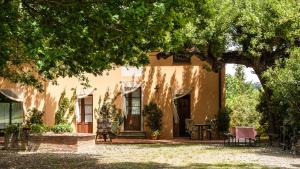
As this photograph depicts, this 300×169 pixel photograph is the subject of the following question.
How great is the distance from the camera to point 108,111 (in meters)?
28.0

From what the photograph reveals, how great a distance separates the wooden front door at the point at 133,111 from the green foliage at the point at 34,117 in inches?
184

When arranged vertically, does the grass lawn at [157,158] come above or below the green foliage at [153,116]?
below

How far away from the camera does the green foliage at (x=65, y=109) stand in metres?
26.9

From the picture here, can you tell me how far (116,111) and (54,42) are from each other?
53.0ft

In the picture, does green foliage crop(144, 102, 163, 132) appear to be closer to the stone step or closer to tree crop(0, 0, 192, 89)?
the stone step

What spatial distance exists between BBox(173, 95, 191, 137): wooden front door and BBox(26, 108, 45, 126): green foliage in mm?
7398

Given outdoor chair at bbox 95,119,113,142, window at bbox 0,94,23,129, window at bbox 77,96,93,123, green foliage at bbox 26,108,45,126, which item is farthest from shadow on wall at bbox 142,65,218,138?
window at bbox 0,94,23,129

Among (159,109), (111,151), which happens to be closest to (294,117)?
(111,151)

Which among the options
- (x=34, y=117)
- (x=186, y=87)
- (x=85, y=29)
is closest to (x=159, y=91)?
(x=186, y=87)

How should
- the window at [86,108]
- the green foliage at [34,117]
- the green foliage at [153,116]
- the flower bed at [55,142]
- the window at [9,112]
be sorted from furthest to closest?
the window at [86,108] → the green foliage at [153,116] → the window at [9,112] → the green foliage at [34,117] → the flower bed at [55,142]

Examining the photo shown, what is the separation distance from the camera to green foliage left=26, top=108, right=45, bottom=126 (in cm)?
2619

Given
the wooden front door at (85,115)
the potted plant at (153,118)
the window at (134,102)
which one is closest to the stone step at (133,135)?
the potted plant at (153,118)

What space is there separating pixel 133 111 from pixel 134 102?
0.49m

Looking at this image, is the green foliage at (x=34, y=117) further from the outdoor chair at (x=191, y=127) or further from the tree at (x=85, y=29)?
the tree at (x=85, y=29)
